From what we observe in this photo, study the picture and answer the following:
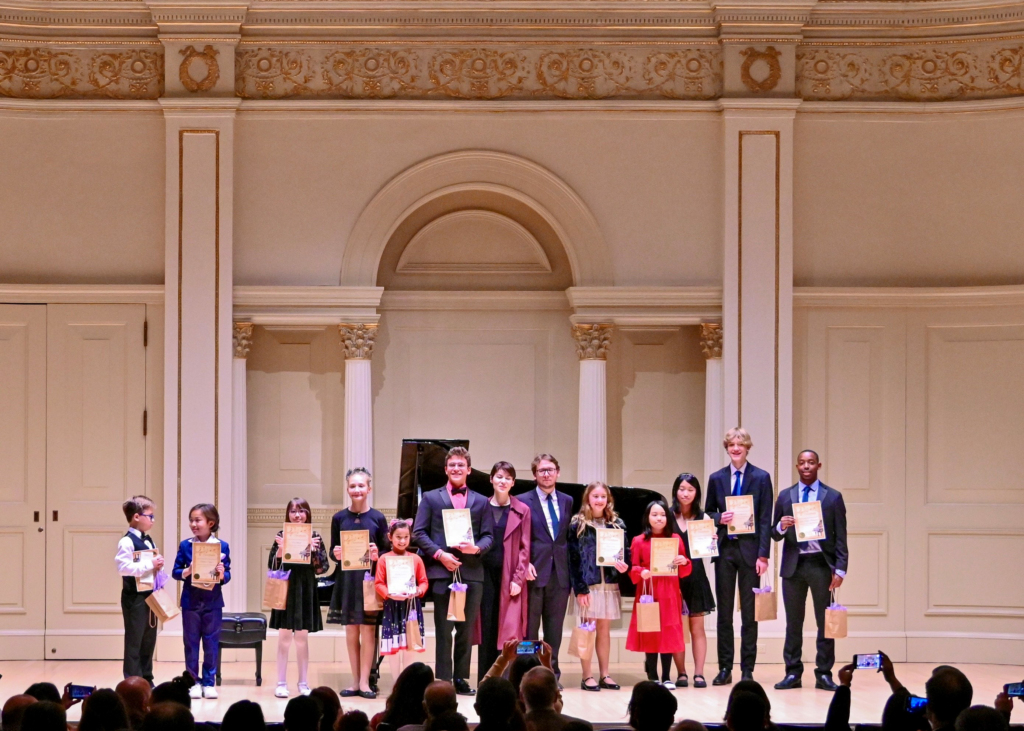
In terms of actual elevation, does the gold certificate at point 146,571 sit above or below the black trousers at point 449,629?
above

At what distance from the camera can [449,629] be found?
29.2 feet

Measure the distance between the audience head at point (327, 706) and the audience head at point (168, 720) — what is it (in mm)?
483

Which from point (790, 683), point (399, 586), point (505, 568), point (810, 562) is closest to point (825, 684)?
point (790, 683)

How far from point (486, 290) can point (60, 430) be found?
3398 mm

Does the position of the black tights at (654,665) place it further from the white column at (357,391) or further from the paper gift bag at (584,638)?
the white column at (357,391)

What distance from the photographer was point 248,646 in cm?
927

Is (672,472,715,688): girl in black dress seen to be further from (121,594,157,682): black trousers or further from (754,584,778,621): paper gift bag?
(121,594,157,682): black trousers

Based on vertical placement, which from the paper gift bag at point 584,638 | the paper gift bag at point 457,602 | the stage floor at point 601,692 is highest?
the paper gift bag at point 457,602

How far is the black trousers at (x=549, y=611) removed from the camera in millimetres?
8953

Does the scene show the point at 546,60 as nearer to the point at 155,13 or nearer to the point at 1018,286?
the point at 155,13

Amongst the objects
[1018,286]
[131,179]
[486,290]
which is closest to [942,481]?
[1018,286]

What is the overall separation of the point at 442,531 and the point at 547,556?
0.73 m

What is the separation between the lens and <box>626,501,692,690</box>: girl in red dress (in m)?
8.98

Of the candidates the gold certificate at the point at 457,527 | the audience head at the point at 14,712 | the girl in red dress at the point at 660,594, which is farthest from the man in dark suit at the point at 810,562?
the audience head at the point at 14,712
